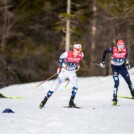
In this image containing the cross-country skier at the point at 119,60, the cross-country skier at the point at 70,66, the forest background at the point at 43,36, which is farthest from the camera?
the forest background at the point at 43,36

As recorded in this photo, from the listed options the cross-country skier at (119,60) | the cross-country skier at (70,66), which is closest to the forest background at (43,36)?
the cross-country skier at (119,60)

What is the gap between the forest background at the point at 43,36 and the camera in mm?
34625

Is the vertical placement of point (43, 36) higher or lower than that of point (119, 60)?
higher

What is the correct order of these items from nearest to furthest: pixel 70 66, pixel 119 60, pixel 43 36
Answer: pixel 70 66, pixel 119 60, pixel 43 36

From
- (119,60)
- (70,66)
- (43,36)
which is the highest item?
(43,36)

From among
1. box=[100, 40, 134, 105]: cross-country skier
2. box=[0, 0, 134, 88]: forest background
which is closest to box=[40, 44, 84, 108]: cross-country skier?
box=[100, 40, 134, 105]: cross-country skier

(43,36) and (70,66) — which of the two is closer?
(70,66)

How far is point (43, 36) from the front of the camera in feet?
133

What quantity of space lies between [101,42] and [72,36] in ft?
26.8

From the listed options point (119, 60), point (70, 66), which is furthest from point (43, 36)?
point (70, 66)

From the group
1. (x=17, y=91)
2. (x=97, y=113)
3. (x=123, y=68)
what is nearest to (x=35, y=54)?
(x=17, y=91)

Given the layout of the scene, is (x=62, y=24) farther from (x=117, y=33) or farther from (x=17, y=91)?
(x=17, y=91)

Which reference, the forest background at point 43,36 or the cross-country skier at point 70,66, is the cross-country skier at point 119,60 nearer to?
the cross-country skier at point 70,66

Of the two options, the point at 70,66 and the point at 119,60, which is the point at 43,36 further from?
the point at 70,66
